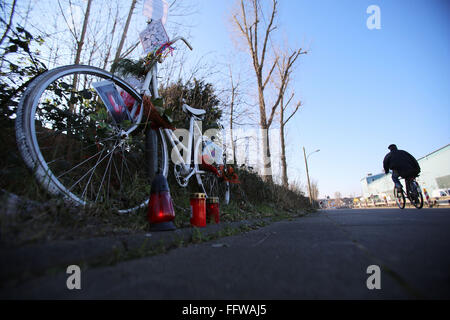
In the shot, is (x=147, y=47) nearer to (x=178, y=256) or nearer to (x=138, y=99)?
(x=138, y=99)

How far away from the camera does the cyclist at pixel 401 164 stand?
6.18 metres

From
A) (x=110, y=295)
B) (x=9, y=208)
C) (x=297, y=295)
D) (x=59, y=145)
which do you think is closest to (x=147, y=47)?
(x=59, y=145)

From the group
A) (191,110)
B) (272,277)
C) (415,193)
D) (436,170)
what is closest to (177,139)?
(191,110)

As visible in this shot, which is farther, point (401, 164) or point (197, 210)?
point (401, 164)

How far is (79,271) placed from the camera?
37.2 inches

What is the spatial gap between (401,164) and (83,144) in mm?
7699

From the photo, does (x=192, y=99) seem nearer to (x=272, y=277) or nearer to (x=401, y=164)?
(x=272, y=277)

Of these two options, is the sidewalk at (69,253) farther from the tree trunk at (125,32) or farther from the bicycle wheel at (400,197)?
the bicycle wheel at (400,197)

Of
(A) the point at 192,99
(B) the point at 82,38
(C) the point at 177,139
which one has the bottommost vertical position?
(C) the point at 177,139

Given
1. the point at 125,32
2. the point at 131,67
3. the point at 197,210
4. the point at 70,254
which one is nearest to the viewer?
the point at 70,254

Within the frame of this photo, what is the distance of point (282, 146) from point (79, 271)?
44.0 feet

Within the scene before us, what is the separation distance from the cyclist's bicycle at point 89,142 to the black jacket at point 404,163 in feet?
20.9

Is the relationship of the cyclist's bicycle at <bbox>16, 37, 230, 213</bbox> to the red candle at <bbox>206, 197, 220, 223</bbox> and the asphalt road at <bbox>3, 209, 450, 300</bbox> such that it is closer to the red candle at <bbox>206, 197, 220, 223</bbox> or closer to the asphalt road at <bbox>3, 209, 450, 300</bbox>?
the red candle at <bbox>206, 197, 220, 223</bbox>

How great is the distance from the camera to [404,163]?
627 centimetres
